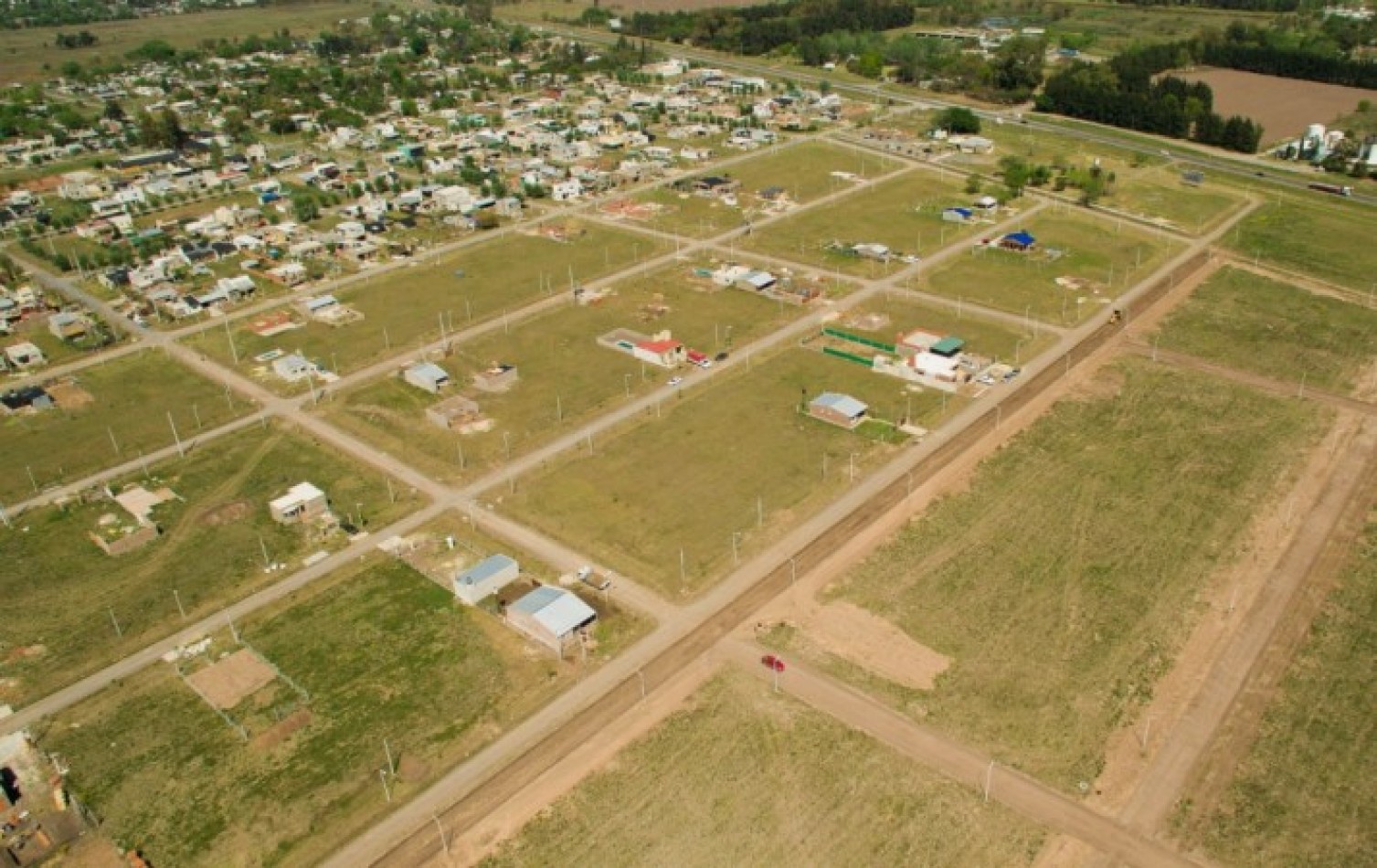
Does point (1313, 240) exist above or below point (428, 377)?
above

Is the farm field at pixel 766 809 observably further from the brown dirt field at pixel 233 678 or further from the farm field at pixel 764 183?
the farm field at pixel 764 183

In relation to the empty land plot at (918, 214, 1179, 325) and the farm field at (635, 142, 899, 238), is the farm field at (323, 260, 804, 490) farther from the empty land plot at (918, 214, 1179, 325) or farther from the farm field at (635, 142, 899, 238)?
the empty land plot at (918, 214, 1179, 325)

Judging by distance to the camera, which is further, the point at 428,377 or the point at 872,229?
the point at 872,229

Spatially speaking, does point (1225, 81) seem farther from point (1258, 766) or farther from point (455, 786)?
point (455, 786)

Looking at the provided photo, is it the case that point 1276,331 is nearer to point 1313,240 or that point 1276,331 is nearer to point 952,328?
point 952,328

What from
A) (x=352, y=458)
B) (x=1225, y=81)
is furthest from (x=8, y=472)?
(x=1225, y=81)

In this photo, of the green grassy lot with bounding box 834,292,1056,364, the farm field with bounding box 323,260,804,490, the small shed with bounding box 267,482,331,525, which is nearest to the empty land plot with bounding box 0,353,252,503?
the farm field with bounding box 323,260,804,490

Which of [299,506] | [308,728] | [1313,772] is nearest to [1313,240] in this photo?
[1313,772]
